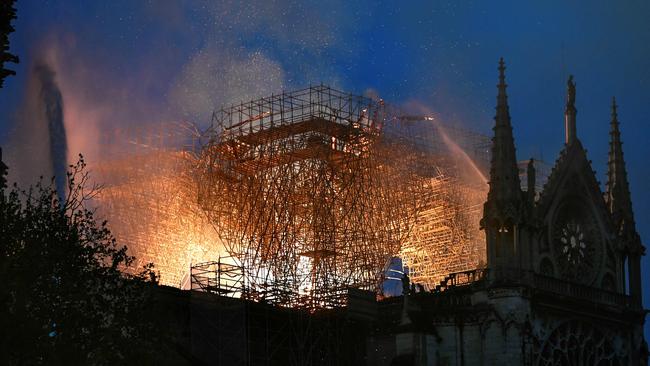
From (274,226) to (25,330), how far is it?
3785 cm

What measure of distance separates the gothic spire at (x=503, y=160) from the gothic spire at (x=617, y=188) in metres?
9.91

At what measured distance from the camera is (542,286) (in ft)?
228

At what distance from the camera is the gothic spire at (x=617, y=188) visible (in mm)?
77938

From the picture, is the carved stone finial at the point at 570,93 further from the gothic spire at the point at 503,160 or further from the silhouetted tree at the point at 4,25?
the silhouetted tree at the point at 4,25

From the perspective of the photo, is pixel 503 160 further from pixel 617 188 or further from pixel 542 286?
pixel 617 188

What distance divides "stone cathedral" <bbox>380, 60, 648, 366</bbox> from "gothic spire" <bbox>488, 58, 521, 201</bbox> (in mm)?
51

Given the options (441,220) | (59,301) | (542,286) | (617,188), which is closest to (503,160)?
(542,286)

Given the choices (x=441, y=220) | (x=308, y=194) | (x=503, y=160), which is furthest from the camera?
(x=441, y=220)

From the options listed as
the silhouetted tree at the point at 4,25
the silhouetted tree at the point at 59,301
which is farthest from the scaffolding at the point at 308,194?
the silhouetted tree at the point at 4,25

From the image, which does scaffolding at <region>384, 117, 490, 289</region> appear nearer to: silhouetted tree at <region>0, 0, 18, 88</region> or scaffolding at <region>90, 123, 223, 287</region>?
scaffolding at <region>90, 123, 223, 287</region>

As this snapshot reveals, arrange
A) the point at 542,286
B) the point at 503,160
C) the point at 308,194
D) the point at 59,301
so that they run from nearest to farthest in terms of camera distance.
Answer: the point at 59,301
the point at 542,286
the point at 503,160
the point at 308,194

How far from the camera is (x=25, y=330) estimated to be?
41188 mm

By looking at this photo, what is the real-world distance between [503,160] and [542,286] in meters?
6.66

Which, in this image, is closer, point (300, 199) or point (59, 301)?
point (59, 301)
